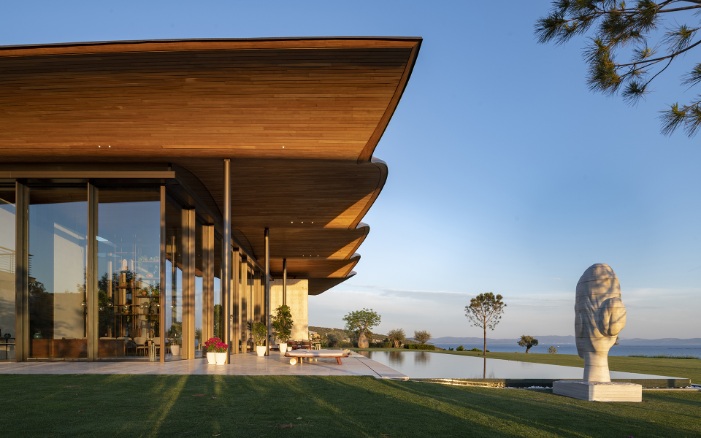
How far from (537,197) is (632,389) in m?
18.1

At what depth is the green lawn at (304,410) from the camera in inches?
227

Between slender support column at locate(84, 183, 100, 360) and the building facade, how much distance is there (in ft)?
0.09

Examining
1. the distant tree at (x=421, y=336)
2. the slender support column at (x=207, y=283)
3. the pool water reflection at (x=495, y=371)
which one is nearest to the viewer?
the pool water reflection at (x=495, y=371)

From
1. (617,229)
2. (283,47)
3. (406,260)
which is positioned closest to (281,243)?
(406,260)

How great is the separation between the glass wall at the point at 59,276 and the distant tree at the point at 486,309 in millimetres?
27751

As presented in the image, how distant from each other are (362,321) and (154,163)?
32785 millimetres

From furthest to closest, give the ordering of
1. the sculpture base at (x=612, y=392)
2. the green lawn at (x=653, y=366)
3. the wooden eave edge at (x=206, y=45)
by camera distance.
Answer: the green lawn at (x=653, y=366) < the wooden eave edge at (x=206, y=45) < the sculpture base at (x=612, y=392)

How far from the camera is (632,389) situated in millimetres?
8984

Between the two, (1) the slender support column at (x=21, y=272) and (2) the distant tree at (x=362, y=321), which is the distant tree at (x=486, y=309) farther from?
(1) the slender support column at (x=21, y=272)

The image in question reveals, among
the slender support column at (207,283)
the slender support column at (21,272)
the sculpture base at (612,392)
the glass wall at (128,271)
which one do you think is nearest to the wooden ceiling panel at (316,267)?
the slender support column at (207,283)

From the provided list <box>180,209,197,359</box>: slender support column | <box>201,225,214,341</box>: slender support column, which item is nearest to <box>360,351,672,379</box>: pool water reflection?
<box>201,225,214,341</box>: slender support column

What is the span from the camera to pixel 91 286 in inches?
531

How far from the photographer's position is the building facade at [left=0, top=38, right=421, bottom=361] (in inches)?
400

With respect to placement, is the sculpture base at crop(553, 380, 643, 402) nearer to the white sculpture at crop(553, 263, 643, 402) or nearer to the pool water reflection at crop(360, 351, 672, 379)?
the white sculpture at crop(553, 263, 643, 402)
